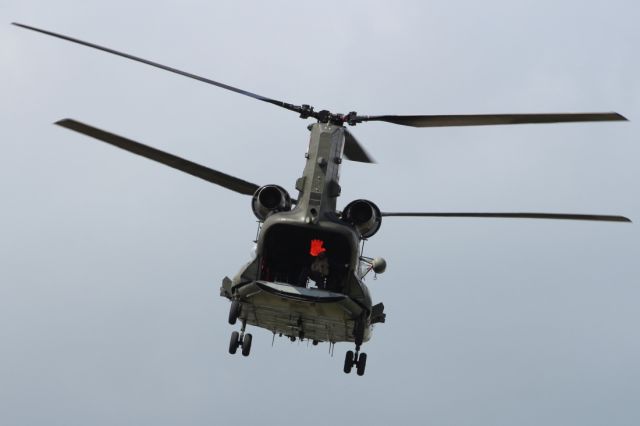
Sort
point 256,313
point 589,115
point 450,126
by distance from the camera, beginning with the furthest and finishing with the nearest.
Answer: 1. point 256,313
2. point 450,126
3. point 589,115

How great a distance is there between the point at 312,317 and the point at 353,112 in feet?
18.1

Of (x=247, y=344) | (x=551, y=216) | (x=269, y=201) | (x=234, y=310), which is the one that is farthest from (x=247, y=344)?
(x=551, y=216)

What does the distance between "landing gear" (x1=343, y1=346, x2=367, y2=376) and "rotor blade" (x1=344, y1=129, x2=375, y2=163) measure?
5.41 m

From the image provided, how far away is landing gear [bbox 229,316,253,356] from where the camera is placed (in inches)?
1254

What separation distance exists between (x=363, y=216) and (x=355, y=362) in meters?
4.76

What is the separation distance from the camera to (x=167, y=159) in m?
29.9

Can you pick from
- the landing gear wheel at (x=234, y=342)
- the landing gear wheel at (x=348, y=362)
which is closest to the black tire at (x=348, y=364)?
the landing gear wheel at (x=348, y=362)

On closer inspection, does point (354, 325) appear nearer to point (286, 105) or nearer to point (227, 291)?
point (227, 291)

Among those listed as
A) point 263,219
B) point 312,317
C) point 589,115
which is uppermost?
point 589,115

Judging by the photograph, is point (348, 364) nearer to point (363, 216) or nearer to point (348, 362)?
point (348, 362)

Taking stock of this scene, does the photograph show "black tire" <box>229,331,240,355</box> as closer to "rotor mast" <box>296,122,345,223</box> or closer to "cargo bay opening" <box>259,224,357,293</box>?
"cargo bay opening" <box>259,224,357,293</box>

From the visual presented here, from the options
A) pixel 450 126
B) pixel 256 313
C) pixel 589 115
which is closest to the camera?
pixel 589 115

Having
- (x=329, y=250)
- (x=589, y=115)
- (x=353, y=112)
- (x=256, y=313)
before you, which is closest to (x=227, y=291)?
(x=256, y=313)

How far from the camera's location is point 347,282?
28.7 metres
